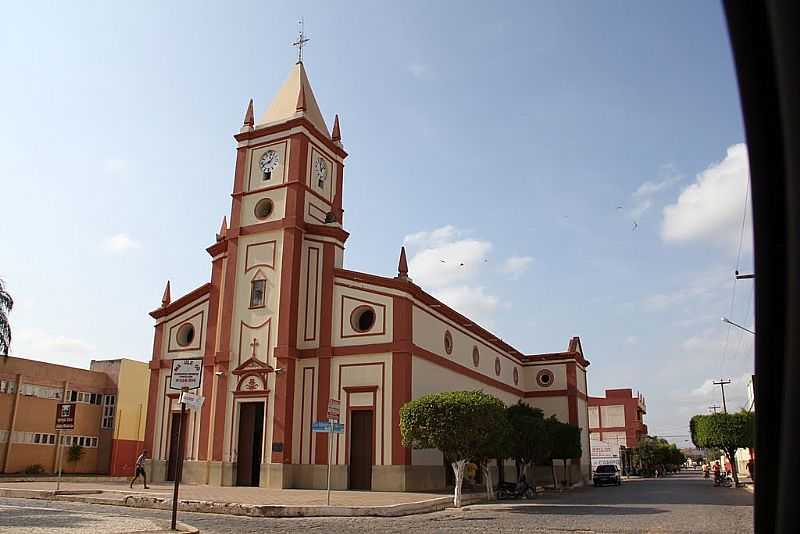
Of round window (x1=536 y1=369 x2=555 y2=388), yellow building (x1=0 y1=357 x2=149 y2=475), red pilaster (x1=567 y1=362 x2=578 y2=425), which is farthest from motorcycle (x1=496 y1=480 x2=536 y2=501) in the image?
yellow building (x1=0 y1=357 x2=149 y2=475)

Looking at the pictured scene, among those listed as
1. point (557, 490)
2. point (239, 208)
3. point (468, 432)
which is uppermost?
point (239, 208)

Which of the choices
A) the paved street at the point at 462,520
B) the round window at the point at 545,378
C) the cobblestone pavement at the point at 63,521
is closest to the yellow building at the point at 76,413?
the paved street at the point at 462,520

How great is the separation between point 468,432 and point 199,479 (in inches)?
539

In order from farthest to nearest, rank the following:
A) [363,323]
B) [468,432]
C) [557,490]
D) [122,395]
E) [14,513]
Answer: [122,395] → [557,490] → [363,323] → [468,432] → [14,513]

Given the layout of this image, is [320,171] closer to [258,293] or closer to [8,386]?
[258,293]

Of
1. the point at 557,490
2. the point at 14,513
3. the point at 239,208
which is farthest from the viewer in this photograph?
the point at 557,490

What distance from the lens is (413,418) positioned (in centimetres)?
2409

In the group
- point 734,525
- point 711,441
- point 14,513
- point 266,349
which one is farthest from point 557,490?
point 14,513

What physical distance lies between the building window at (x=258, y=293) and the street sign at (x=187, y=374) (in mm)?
16735

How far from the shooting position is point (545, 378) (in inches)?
1973

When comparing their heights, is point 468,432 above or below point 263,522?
above

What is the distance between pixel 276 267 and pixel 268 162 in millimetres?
5813

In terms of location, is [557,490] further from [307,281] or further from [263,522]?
[263,522]

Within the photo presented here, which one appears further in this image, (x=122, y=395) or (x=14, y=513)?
(x=122, y=395)
